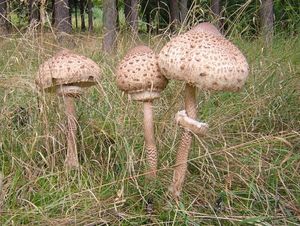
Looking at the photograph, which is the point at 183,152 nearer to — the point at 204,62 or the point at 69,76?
the point at 204,62

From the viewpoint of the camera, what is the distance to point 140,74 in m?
2.13

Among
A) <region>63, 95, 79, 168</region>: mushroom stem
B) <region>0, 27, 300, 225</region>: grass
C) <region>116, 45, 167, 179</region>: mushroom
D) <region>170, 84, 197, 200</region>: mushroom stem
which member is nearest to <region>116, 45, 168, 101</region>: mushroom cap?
<region>116, 45, 167, 179</region>: mushroom

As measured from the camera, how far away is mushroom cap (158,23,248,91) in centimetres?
195

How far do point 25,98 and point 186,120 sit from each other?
4.86 feet

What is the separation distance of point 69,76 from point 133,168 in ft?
1.82

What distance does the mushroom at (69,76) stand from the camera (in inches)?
90.8

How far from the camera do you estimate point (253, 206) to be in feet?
7.51

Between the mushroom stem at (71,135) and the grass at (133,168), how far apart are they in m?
0.05

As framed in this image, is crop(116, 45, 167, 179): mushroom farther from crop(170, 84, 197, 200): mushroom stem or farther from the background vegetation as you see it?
the background vegetation

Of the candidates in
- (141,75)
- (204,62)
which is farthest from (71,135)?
(204,62)

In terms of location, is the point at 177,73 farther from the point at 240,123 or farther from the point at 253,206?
the point at 240,123

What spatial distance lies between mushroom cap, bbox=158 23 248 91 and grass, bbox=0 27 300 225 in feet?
1.29

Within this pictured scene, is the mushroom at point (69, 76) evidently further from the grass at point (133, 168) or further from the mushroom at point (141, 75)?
the mushroom at point (141, 75)

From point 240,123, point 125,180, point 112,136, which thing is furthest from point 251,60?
point 125,180
